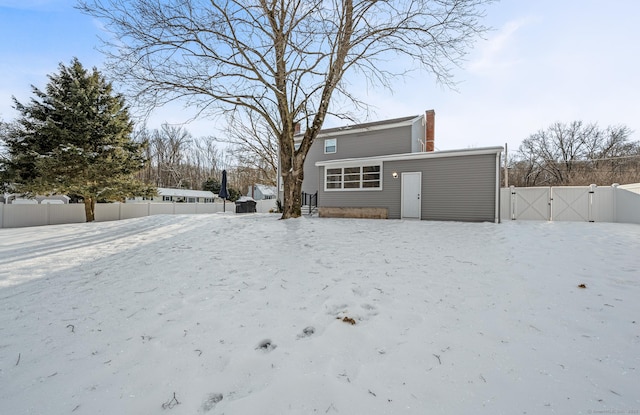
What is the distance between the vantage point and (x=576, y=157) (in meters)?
27.5

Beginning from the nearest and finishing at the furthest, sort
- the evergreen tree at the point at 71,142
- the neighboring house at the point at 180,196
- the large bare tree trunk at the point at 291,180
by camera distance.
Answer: the large bare tree trunk at the point at 291,180
the evergreen tree at the point at 71,142
the neighboring house at the point at 180,196

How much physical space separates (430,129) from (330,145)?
6.24 m

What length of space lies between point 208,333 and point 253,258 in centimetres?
235

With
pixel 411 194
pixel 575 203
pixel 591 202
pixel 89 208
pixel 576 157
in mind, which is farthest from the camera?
pixel 576 157

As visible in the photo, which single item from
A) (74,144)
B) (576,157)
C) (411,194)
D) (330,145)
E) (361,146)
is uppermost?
(576,157)

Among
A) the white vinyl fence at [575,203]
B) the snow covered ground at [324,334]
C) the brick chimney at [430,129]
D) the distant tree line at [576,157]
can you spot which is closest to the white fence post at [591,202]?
the white vinyl fence at [575,203]

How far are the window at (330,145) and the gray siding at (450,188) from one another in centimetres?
514

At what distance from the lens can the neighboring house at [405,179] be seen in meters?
9.94

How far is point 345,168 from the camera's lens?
1292 cm

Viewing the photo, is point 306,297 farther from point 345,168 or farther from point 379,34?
point 345,168

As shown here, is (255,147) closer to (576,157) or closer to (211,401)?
(211,401)

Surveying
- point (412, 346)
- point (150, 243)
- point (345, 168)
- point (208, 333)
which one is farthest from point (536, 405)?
point (345, 168)

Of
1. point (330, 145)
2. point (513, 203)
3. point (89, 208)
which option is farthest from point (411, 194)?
point (89, 208)

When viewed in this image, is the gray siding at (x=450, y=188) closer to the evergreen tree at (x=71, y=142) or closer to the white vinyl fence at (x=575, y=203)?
the white vinyl fence at (x=575, y=203)
